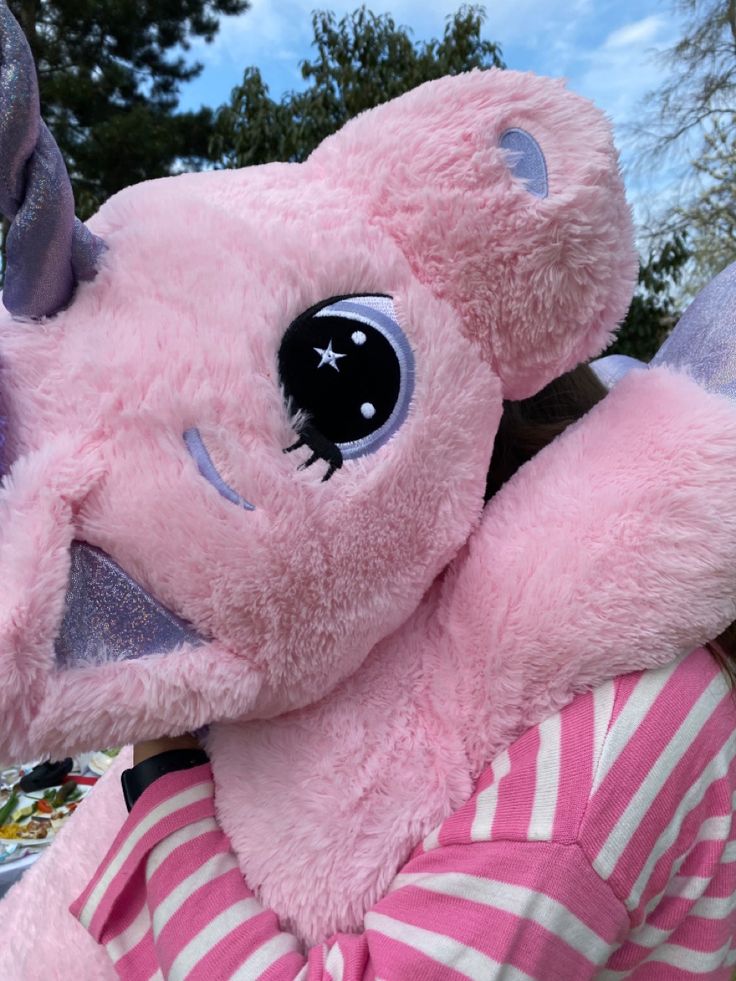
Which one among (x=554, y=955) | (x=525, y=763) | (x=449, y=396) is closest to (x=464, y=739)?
(x=525, y=763)

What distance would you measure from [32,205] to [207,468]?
0.21 m

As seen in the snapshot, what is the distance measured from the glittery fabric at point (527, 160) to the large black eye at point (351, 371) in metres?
0.16

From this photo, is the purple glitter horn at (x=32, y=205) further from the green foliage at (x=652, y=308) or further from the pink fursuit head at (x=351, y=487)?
the green foliage at (x=652, y=308)

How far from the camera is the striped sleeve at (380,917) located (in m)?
0.53

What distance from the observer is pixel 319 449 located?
561 mm

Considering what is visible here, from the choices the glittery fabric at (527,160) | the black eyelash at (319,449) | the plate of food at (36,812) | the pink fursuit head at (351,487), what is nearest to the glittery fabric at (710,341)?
the pink fursuit head at (351,487)

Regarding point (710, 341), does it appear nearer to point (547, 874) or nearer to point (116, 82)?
point (547, 874)

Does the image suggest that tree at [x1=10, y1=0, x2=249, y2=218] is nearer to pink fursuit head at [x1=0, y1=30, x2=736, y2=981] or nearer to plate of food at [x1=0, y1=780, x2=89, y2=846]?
plate of food at [x1=0, y1=780, x2=89, y2=846]

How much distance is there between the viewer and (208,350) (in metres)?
0.53

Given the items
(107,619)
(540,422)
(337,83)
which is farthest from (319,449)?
(337,83)

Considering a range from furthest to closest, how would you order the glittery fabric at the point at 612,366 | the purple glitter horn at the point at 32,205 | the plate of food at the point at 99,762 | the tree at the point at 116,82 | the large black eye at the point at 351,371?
the tree at the point at 116,82, the plate of food at the point at 99,762, the glittery fabric at the point at 612,366, the large black eye at the point at 351,371, the purple glitter horn at the point at 32,205

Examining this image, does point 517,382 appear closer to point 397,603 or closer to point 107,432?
point 397,603

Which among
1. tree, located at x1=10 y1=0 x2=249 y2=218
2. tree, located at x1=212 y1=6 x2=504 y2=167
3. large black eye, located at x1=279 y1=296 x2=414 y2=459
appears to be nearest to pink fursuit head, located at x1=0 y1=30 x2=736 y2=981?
large black eye, located at x1=279 y1=296 x2=414 y2=459

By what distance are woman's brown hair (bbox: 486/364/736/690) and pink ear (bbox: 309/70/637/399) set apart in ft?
0.49
